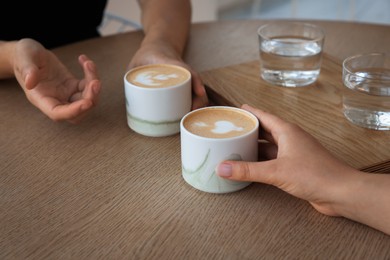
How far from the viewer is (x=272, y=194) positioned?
2.35 ft

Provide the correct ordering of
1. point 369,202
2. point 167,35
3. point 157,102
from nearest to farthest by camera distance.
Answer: point 369,202
point 157,102
point 167,35

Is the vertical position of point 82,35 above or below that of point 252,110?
below

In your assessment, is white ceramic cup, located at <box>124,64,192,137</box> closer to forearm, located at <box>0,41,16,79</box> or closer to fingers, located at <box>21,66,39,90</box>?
fingers, located at <box>21,66,39,90</box>

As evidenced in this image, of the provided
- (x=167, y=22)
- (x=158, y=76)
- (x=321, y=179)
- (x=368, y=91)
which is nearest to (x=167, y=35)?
(x=167, y=22)

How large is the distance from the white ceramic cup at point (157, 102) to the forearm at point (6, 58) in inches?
11.2

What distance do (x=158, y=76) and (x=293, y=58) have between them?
275 mm

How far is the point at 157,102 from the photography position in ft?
2.77

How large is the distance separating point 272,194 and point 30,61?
504 millimetres

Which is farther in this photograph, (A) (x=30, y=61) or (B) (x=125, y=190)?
(A) (x=30, y=61)

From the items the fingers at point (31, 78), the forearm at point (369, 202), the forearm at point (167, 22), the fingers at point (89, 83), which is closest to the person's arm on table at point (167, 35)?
the forearm at point (167, 22)

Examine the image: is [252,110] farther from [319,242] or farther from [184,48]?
[184,48]

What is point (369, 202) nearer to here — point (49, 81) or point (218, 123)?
point (218, 123)

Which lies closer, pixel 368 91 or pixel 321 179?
pixel 321 179

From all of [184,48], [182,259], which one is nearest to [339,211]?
[182,259]
